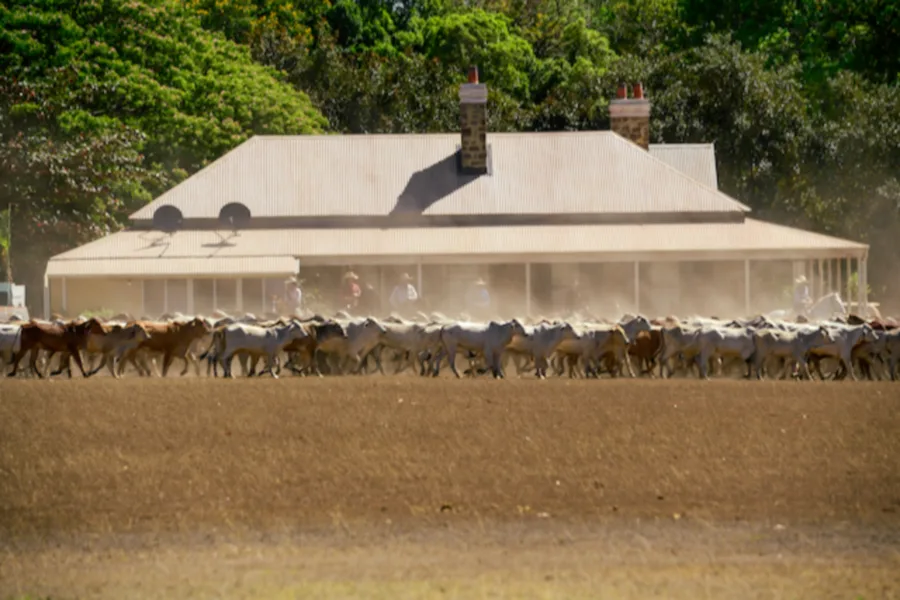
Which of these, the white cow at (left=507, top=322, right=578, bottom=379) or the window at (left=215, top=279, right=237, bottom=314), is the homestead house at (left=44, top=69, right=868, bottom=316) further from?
the white cow at (left=507, top=322, right=578, bottom=379)

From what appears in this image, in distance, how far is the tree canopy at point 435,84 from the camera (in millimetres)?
51156

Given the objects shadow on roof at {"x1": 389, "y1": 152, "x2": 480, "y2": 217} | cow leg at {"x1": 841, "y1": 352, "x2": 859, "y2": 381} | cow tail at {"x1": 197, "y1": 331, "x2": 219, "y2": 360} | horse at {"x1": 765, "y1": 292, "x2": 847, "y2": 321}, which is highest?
shadow on roof at {"x1": 389, "y1": 152, "x2": 480, "y2": 217}

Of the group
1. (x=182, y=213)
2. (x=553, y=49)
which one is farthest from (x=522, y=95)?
(x=182, y=213)

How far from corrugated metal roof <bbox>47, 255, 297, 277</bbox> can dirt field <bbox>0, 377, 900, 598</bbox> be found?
24017 mm

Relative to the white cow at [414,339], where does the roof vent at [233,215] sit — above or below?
above

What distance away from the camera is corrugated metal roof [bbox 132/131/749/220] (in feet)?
174

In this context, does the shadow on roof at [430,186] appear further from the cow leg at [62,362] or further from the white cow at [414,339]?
the cow leg at [62,362]

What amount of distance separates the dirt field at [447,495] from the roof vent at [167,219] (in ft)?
92.2

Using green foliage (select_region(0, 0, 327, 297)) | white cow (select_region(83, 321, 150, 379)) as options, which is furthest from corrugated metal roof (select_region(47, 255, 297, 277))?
white cow (select_region(83, 321, 150, 379))

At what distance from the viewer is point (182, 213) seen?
172 ft

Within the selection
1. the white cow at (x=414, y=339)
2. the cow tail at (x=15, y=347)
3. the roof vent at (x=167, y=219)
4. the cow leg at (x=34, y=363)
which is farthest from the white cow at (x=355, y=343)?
the roof vent at (x=167, y=219)

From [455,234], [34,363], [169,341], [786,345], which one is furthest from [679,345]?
[455,234]

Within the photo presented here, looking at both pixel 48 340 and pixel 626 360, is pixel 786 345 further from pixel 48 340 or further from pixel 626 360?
pixel 48 340

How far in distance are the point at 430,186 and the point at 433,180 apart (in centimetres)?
41
